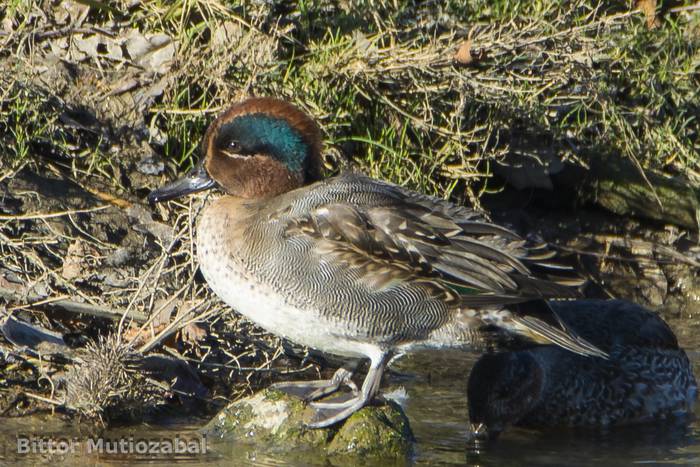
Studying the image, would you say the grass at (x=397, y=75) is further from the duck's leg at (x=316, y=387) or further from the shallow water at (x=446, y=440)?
the duck's leg at (x=316, y=387)

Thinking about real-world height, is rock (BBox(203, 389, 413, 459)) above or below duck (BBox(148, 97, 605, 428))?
below

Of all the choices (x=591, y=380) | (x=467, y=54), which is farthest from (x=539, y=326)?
(x=467, y=54)

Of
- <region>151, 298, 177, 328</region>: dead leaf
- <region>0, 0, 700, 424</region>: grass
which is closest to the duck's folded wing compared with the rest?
<region>151, 298, 177, 328</region>: dead leaf

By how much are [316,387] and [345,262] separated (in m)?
0.66

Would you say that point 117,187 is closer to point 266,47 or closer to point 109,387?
point 266,47

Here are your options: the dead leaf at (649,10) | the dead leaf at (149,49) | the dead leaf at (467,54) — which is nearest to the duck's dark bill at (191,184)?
the dead leaf at (149,49)

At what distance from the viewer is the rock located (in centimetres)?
480

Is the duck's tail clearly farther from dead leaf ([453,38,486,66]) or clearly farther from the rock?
dead leaf ([453,38,486,66])

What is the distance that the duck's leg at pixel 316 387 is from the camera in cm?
498

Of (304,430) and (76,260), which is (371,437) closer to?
(304,430)

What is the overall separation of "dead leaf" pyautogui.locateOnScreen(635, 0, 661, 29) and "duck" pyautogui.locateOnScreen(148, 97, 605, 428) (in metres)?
2.90

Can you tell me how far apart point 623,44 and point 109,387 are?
3749 mm

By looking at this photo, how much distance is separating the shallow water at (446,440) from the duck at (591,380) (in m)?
0.10

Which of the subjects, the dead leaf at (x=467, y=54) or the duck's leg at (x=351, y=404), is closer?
the duck's leg at (x=351, y=404)
